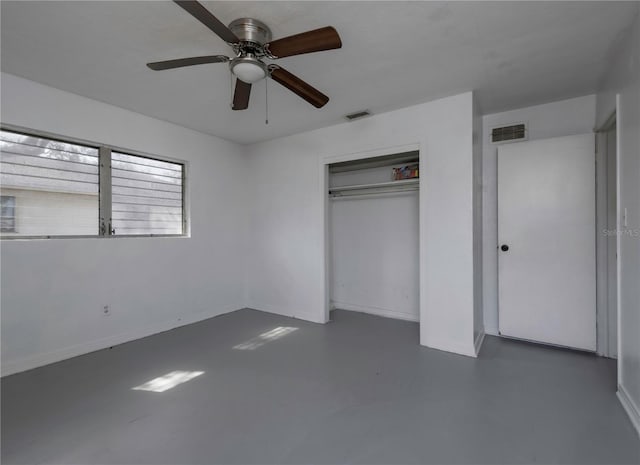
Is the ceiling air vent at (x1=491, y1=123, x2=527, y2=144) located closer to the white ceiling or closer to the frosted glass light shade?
the white ceiling

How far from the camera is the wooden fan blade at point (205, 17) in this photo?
4.62 feet

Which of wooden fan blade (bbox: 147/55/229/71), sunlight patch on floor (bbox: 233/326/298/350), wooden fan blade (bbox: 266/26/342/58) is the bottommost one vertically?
sunlight patch on floor (bbox: 233/326/298/350)

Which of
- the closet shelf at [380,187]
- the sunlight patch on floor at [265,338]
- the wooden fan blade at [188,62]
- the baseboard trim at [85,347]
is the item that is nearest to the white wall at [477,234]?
the closet shelf at [380,187]

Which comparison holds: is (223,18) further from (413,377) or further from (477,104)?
(413,377)

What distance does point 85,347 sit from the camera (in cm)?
304

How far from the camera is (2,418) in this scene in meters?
1.99

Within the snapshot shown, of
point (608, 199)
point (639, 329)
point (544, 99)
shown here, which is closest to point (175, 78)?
point (544, 99)

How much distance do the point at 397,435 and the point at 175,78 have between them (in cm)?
330

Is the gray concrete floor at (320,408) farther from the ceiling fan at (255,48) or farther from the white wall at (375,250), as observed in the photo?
the ceiling fan at (255,48)

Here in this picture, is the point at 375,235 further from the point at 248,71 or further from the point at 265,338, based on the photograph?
the point at 248,71

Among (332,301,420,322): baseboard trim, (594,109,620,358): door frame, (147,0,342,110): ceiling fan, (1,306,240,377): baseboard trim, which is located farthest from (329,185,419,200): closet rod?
(1,306,240,377): baseboard trim

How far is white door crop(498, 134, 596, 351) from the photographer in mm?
3000

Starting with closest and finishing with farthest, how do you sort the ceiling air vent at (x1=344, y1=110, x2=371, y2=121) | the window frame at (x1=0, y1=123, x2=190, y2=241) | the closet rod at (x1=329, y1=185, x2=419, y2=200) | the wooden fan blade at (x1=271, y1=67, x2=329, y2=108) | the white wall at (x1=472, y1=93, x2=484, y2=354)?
the wooden fan blade at (x1=271, y1=67, x2=329, y2=108) → the window frame at (x1=0, y1=123, x2=190, y2=241) → the white wall at (x1=472, y1=93, x2=484, y2=354) → the ceiling air vent at (x1=344, y1=110, x2=371, y2=121) → the closet rod at (x1=329, y1=185, x2=419, y2=200)

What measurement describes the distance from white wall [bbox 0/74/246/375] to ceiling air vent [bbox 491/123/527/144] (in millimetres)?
3581
